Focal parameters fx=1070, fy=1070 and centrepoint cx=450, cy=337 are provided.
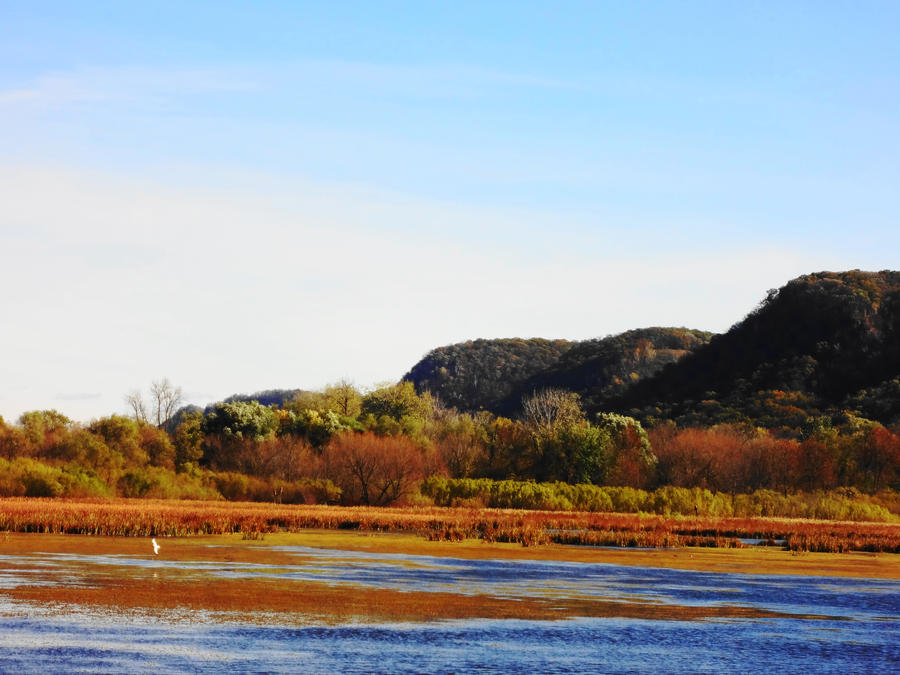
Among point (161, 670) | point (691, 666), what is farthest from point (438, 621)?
point (161, 670)

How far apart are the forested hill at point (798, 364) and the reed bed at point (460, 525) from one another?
55.3 metres

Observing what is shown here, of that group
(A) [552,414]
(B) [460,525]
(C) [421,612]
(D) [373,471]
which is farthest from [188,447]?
(C) [421,612]

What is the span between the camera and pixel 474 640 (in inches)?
1018

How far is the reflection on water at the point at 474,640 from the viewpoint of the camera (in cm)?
2244

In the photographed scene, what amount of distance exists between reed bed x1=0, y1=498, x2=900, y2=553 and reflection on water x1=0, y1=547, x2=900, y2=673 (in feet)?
55.9

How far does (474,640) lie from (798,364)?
121 meters

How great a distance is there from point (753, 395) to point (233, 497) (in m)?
74.5

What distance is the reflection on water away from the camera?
22438 millimetres

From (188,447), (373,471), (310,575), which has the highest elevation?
(188,447)

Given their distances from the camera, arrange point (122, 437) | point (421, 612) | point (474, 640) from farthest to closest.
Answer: point (122, 437) < point (421, 612) < point (474, 640)

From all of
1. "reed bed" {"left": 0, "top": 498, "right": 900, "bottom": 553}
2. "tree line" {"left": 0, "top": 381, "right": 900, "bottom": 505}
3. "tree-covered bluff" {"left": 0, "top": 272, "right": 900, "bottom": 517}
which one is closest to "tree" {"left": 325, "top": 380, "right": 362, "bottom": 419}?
"tree-covered bluff" {"left": 0, "top": 272, "right": 900, "bottom": 517}

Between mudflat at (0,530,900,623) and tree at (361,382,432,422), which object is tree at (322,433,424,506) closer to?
mudflat at (0,530,900,623)

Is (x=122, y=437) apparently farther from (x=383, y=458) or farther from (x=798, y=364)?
(x=798, y=364)

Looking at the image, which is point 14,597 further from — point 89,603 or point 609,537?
point 609,537
